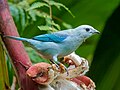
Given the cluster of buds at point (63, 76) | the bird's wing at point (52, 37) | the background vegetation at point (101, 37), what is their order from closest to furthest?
1. the cluster of buds at point (63, 76)
2. the bird's wing at point (52, 37)
3. the background vegetation at point (101, 37)

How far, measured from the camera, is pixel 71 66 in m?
0.79

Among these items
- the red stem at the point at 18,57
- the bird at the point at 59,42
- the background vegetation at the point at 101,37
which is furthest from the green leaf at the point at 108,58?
the red stem at the point at 18,57

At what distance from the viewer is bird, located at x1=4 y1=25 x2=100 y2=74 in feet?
2.54

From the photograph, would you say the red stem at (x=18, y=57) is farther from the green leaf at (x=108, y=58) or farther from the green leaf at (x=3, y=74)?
the green leaf at (x=108, y=58)

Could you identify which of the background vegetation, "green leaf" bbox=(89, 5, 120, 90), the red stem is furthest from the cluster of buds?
"green leaf" bbox=(89, 5, 120, 90)

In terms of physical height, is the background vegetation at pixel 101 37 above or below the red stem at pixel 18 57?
below

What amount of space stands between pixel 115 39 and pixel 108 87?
0.28 m

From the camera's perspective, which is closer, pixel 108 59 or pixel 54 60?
pixel 54 60

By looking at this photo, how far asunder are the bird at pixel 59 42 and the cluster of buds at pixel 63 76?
0.09 feet

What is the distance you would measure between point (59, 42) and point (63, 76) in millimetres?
116

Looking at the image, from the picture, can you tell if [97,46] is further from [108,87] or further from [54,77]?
[54,77]

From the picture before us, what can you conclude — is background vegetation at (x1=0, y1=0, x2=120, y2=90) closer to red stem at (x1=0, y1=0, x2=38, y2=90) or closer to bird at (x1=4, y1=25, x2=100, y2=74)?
bird at (x1=4, y1=25, x2=100, y2=74)

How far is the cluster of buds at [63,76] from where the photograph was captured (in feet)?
2.22

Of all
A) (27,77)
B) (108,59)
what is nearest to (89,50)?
(108,59)
